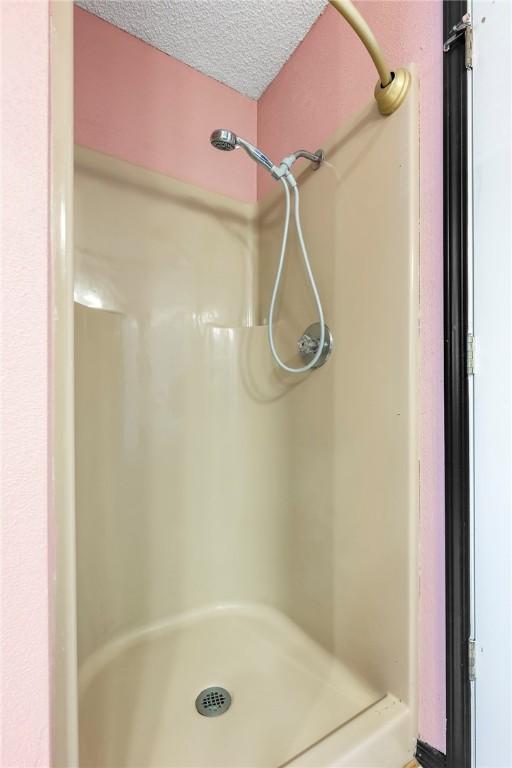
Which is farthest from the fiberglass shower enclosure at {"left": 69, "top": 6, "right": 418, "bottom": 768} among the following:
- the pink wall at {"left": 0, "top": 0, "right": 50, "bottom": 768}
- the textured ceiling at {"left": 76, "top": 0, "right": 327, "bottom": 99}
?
the pink wall at {"left": 0, "top": 0, "right": 50, "bottom": 768}

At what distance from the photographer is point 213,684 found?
3.41 ft

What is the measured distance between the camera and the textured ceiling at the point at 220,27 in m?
1.12

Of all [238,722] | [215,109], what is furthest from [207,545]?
[215,109]

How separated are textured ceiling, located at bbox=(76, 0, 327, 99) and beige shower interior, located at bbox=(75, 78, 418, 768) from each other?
349 mm

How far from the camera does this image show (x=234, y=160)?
4.71 feet

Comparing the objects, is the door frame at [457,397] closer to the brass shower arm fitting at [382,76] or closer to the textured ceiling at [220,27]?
the brass shower arm fitting at [382,76]

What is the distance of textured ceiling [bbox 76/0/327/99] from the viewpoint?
1.12 m

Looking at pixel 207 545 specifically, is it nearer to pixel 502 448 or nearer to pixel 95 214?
pixel 502 448

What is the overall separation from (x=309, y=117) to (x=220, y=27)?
1.36 ft

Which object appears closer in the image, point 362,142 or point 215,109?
point 362,142

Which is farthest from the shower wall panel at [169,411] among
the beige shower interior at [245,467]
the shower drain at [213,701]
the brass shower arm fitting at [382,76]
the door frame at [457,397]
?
the brass shower arm fitting at [382,76]

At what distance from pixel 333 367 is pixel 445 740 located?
2.82ft

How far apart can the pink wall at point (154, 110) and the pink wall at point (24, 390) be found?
0.87 m

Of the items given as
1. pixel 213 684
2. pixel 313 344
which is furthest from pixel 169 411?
pixel 213 684
